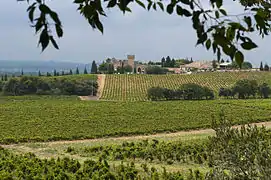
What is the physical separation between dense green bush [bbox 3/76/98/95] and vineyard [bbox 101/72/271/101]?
12.7 feet

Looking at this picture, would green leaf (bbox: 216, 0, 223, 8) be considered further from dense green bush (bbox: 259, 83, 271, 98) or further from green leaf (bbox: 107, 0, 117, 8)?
dense green bush (bbox: 259, 83, 271, 98)

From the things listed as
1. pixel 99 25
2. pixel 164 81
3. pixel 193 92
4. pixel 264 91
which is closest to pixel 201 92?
pixel 193 92

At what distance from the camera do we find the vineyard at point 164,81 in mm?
68562

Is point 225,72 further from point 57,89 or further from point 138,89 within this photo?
point 57,89

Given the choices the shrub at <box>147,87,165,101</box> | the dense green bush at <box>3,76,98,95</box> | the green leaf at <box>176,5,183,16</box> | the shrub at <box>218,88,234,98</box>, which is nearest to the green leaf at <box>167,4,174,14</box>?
the green leaf at <box>176,5,183,16</box>

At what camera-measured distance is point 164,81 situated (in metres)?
77.7

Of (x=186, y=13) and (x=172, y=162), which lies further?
(x=172, y=162)

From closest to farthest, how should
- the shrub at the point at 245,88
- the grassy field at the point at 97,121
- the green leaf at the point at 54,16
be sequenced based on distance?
the green leaf at the point at 54,16 < the grassy field at the point at 97,121 < the shrub at the point at 245,88

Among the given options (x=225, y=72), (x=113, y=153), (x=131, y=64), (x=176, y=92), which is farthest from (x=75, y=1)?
(x=131, y=64)

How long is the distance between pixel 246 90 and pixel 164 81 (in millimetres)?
22238

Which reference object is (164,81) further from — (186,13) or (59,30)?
(59,30)

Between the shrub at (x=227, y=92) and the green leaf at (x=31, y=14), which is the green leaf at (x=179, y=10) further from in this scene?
the shrub at (x=227, y=92)

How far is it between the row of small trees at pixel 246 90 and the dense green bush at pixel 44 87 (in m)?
21.4

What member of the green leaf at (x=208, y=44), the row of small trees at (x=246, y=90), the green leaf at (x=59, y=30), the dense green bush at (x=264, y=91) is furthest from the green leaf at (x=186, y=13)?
the dense green bush at (x=264, y=91)
